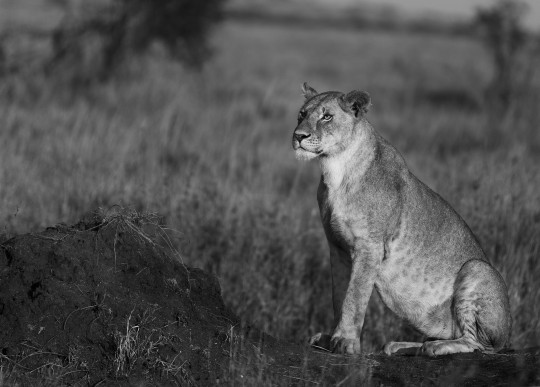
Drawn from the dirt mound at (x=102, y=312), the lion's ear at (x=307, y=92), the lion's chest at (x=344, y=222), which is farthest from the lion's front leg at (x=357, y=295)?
the lion's ear at (x=307, y=92)

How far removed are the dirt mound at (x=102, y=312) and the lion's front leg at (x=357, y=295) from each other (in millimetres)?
912

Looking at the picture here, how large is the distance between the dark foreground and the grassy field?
1.77 m

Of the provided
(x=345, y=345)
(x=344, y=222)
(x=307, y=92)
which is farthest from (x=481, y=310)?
(x=307, y=92)

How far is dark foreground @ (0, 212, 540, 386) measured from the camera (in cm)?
530

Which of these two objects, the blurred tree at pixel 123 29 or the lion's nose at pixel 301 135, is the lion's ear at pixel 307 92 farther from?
the blurred tree at pixel 123 29

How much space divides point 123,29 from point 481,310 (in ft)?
48.4

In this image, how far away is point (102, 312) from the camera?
18.2 feet

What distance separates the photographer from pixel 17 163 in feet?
32.6

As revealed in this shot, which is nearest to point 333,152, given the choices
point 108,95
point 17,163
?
point 17,163

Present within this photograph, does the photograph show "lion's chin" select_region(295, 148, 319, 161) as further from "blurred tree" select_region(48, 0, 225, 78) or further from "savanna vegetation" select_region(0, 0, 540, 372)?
"blurred tree" select_region(48, 0, 225, 78)

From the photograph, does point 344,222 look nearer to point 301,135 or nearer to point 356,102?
point 301,135

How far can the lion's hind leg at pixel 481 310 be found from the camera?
6.60m

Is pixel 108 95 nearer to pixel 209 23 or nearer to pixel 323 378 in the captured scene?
pixel 209 23

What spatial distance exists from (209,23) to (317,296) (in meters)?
13.6
